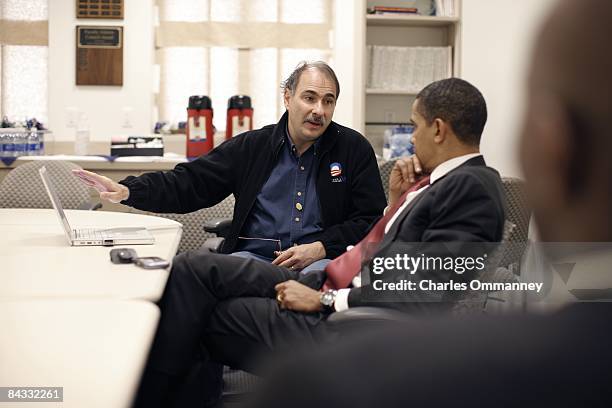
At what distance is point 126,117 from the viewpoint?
18.3 feet

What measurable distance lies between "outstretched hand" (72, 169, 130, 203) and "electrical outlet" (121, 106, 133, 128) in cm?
291

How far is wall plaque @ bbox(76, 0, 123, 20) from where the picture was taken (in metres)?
5.50

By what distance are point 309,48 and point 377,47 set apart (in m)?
1.13

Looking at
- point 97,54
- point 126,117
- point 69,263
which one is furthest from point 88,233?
point 97,54

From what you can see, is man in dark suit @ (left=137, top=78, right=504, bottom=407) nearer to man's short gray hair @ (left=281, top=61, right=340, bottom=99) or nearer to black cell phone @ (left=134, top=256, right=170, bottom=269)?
black cell phone @ (left=134, top=256, right=170, bottom=269)

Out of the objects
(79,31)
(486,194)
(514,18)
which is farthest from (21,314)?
(79,31)

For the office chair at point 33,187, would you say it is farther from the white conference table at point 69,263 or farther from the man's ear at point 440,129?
the man's ear at point 440,129

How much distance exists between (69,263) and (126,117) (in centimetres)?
367

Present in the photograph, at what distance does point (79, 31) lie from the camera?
217 inches

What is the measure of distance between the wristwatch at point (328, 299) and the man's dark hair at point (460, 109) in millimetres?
542

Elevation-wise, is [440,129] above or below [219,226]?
above

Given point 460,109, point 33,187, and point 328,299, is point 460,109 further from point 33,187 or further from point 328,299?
point 33,187

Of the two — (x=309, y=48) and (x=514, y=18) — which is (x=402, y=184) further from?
(x=309, y=48)

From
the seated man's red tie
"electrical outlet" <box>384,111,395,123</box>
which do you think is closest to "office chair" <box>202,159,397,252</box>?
the seated man's red tie
